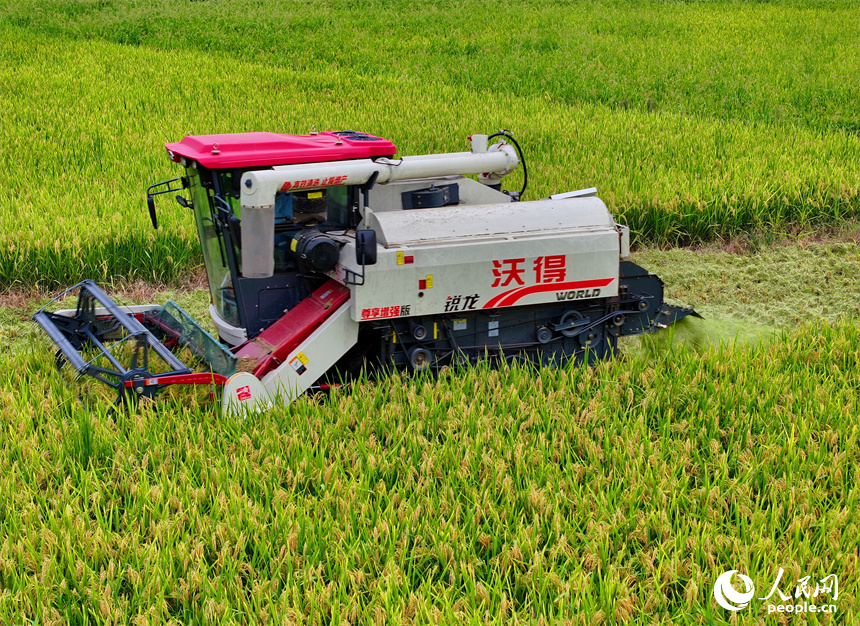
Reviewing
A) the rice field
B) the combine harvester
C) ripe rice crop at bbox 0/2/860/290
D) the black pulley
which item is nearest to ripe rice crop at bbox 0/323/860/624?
the rice field

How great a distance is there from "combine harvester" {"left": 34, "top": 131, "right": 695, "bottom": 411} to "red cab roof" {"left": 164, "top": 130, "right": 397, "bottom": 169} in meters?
0.01

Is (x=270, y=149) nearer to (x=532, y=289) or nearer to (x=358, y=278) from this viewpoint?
(x=358, y=278)

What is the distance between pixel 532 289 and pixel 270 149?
79.0 inches

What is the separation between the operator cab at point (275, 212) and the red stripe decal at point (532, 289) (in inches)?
44.0

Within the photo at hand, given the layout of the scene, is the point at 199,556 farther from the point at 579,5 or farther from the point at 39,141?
the point at 579,5

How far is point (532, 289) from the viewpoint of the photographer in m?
5.78

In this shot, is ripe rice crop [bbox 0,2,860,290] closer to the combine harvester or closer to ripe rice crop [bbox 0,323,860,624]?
the combine harvester

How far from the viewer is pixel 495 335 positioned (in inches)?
234

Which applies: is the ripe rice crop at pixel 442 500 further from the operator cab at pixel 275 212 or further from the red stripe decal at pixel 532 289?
the operator cab at pixel 275 212

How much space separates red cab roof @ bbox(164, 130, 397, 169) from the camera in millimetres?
5305

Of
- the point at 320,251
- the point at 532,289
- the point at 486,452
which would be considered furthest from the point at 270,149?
the point at 486,452

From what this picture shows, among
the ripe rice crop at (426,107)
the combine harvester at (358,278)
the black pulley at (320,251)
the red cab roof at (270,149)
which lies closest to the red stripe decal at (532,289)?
the combine harvester at (358,278)

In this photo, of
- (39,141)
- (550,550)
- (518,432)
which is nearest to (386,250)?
Result: (518,432)

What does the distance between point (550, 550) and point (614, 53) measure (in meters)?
16.7
